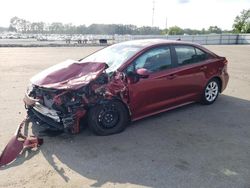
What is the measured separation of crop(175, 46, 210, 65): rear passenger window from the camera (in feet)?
19.0

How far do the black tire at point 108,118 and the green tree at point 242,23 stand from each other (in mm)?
51460

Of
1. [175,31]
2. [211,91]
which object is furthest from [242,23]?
[211,91]

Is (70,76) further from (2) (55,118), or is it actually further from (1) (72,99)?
(2) (55,118)

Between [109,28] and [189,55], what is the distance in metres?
76.3

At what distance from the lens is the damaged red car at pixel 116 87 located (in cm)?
442

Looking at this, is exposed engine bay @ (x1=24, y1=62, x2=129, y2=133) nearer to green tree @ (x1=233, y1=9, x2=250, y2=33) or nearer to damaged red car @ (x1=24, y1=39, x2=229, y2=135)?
damaged red car @ (x1=24, y1=39, x2=229, y2=135)

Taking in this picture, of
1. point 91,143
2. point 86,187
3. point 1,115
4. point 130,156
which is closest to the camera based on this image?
point 86,187

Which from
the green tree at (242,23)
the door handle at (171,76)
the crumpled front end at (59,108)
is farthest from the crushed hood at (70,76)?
the green tree at (242,23)

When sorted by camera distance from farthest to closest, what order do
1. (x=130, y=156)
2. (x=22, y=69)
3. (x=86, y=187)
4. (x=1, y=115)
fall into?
(x=22, y=69)
(x=1, y=115)
(x=130, y=156)
(x=86, y=187)

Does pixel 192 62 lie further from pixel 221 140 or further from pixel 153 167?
pixel 153 167

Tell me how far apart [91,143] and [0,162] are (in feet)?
4.40

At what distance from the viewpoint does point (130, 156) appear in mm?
4059

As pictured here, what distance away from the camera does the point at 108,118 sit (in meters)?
4.73

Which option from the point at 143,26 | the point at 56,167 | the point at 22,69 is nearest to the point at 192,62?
the point at 56,167
